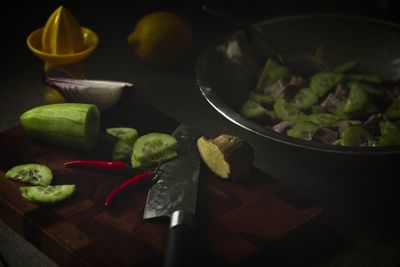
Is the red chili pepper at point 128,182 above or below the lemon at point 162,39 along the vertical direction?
below

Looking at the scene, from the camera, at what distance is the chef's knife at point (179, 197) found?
3.67ft

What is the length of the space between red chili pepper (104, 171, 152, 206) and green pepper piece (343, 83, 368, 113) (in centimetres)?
55

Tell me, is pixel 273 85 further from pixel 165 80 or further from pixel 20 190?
pixel 20 190

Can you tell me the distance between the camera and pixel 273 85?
1.74m

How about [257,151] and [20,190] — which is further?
[257,151]

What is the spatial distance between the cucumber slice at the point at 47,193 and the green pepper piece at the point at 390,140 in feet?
2.26

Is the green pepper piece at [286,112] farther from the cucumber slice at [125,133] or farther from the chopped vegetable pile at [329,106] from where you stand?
the cucumber slice at [125,133]

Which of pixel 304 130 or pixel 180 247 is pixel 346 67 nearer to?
pixel 304 130

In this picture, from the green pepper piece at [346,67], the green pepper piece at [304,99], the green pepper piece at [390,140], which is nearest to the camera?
the green pepper piece at [390,140]

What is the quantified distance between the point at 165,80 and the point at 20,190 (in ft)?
2.41

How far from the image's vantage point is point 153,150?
1412 millimetres

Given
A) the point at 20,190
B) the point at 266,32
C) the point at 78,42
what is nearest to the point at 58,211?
the point at 20,190

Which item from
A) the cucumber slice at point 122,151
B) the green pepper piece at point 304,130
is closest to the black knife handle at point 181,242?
the cucumber slice at point 122,151

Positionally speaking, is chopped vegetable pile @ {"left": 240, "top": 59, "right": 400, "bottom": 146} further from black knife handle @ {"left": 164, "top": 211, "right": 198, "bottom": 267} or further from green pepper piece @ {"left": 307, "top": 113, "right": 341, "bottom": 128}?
black knife handle @ {"left": 164, "top": 211, "right": 198, "bottom": 267}
